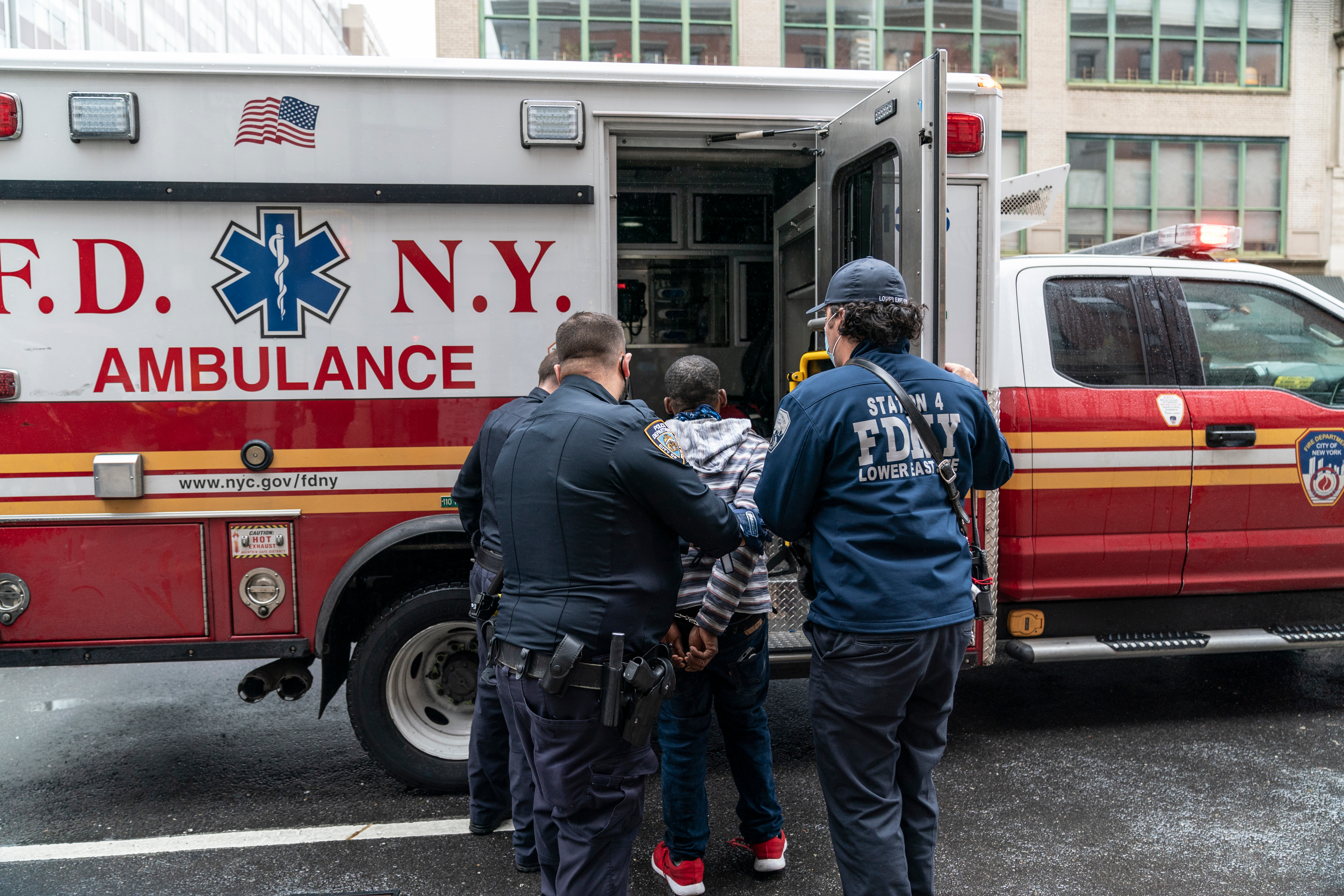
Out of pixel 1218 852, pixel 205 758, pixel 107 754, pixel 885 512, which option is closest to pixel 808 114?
pixel 885 512

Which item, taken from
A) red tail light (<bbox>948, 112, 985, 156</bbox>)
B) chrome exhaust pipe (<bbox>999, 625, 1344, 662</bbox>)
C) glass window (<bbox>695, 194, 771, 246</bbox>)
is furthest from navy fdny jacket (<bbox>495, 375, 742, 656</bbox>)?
glass window (<bbox>695, 194, 771, 246</bbox>)

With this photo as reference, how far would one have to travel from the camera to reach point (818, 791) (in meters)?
3.76

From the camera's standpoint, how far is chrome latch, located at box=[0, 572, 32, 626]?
3494 mm

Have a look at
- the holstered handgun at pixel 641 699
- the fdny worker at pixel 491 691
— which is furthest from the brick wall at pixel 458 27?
the holstered handgun at pixel 641 699

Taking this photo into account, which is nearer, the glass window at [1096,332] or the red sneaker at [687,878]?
the red sneaker at [687,878]

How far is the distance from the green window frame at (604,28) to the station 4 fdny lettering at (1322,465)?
525 inches

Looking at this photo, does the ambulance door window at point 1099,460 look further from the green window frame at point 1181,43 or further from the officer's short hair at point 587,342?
the green window frame at point 1181,43

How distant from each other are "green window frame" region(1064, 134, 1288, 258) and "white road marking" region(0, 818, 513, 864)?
15562 mm

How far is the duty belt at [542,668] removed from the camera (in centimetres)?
225

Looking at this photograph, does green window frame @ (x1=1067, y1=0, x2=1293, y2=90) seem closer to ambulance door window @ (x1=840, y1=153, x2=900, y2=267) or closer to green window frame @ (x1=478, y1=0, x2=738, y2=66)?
green window frame @ (x1=478, y1=0, x2=738, y2=66)

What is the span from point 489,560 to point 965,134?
2580 mm

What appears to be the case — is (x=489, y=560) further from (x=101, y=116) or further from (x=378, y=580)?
(x=101, y=116)

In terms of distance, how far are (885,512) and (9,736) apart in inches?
176

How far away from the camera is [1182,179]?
1628 centimetres
